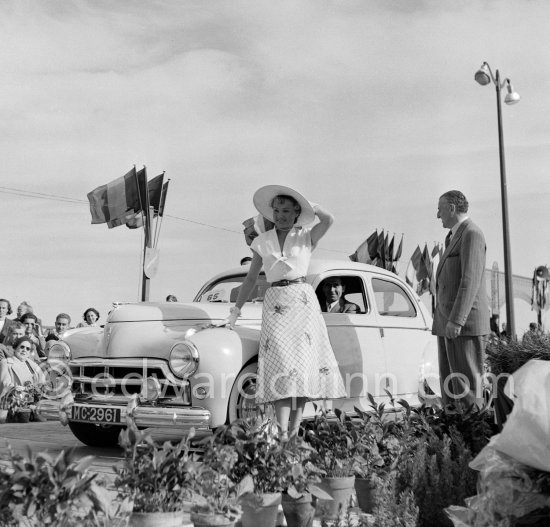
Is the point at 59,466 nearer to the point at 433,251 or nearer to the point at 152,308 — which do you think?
the point at 152,308

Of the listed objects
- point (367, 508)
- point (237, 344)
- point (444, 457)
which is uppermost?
point (237, 344)

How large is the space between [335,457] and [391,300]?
3492mm

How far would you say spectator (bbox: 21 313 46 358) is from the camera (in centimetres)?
1047

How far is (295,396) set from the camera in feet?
16.8

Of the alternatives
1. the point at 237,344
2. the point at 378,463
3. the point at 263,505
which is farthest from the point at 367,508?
the point at 237,344

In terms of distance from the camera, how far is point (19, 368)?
9.61 meters

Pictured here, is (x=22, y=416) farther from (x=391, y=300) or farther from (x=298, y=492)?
(x=298, y=492)

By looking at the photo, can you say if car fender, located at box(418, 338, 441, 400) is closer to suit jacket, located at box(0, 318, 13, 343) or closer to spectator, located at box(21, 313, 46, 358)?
spectator, located at box(21, 313, 46, 358)

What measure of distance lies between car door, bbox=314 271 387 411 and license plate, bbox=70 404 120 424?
190cm

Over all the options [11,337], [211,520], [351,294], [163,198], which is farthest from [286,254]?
[163,198]

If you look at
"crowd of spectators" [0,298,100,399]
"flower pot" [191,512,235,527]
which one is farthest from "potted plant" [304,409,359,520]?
"crowd of spectators" [0,298,100,399]

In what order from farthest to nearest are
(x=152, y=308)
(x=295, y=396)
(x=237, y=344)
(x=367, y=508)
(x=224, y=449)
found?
(x=152, y=308), (x=237, y=344), (x=295, y=396), (x=367, y=508), (x=224, y=449)

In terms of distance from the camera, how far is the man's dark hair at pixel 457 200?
18.9ft

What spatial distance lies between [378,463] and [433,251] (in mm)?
22429
